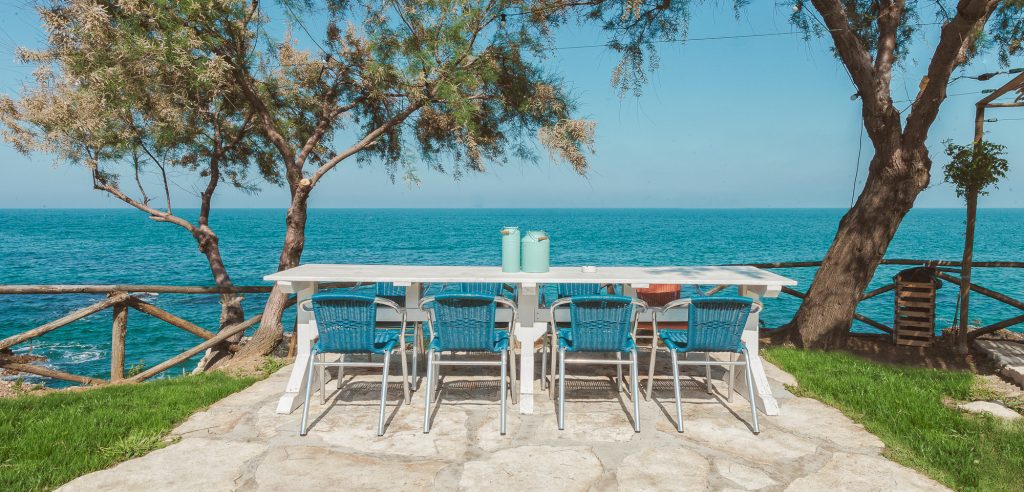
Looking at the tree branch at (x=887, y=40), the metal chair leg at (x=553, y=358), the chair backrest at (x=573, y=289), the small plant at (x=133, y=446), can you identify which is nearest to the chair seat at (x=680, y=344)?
the metal chair leg at (x=553, y=358)

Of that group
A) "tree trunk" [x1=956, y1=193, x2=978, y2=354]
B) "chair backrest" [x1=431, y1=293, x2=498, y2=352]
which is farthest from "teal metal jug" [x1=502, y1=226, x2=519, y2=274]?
"tree trunk" [x1=956, y1=193, x2=978, y2=354]

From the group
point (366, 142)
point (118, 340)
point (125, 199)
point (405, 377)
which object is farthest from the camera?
point (125, 199)

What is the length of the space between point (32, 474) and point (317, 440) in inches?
55.0

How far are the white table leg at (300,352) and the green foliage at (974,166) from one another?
697 cm

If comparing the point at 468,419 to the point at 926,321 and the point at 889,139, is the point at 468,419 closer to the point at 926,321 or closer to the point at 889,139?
the point at 889,139

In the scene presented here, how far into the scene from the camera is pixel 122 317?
642 cm

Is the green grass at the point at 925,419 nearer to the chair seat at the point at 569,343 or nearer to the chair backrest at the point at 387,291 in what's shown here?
the chair seat at the point at 569,343

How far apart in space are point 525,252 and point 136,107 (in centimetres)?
533

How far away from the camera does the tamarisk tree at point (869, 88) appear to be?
623 centimetres

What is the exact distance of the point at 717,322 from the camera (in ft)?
13.3

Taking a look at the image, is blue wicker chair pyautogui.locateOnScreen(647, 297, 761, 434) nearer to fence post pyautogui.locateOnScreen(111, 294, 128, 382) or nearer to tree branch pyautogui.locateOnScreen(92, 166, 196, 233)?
fence post pyautogui.locateOnScreen(111, 294, 128, 382)

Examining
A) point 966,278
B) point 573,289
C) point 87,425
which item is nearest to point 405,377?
point 573,289

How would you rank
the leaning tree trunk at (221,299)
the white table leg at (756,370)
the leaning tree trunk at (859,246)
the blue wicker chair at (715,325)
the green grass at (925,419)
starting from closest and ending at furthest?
1. the green grass at (925,419)
2. the blue wicker chair at (715,325)
3. the white table leg at (756,370)
4. the leaning tree trunk at (859,246)
5. the leaning tree trunk at (221,299)

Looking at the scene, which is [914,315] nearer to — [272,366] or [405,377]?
[405,377]
